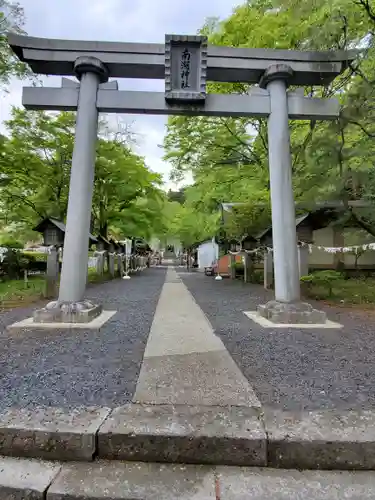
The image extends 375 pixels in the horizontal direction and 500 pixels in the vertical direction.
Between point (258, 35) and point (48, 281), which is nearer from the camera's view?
point (258, 35)

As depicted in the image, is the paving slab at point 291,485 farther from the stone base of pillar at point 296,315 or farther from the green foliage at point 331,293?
the green foliage at point 331,293

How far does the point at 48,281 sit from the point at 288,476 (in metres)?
9.16

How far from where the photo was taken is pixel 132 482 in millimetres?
1676

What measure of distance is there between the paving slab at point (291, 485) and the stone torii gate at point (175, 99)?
3.80 meters

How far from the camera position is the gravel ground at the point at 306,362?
2.54 m

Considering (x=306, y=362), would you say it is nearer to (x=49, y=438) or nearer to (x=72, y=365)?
(x=72, y=365)

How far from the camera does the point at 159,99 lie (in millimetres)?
5797

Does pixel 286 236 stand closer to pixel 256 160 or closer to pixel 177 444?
pixel 177 444

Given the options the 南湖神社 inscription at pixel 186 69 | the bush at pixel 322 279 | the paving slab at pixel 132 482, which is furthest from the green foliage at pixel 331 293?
the paving slab at pixel 132 482

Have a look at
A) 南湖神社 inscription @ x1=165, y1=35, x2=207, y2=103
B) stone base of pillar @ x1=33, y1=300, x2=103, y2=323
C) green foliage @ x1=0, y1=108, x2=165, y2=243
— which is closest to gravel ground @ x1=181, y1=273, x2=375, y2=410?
stone base of pillar @ x1=33, y1=300, x2=103, y2=323

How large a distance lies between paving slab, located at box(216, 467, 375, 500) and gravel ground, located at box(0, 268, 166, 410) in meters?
1.02

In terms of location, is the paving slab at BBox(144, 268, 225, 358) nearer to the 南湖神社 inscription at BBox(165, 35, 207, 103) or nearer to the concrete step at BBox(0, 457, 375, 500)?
the concrete step at BBox(0, 457, 375, 500)

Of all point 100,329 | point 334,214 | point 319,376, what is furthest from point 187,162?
point 319,376

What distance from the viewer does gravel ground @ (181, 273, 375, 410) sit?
2.54m
